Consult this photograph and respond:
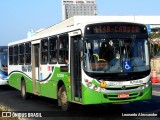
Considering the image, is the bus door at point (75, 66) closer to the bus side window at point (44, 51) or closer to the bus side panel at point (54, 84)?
the bus side panel at point (54, 84)

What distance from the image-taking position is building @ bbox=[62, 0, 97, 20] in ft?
401

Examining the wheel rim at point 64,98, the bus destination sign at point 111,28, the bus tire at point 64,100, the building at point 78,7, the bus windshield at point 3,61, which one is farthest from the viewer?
the building at point 78,7

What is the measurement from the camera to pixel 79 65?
39.3 feet

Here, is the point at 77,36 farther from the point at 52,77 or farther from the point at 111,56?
the point at 52,77

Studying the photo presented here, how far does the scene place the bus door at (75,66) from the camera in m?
12.0

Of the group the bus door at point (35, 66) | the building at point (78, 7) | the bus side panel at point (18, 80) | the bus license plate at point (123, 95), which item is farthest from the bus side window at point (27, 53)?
the building at point (78, 7)

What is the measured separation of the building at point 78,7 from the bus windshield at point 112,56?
10930 cm

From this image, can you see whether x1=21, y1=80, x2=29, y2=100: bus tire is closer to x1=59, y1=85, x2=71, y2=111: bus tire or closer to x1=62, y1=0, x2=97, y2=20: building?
x1=59, y1=85, x2=71, y2=111: bus tire

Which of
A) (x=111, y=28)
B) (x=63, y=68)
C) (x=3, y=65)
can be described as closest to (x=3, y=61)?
Result: (x=3, y=65)

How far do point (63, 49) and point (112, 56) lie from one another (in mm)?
2297

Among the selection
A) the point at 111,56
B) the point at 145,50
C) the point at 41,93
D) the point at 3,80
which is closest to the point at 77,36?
the point at 111,56

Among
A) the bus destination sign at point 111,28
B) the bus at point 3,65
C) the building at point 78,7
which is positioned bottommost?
the bus at point 3,65

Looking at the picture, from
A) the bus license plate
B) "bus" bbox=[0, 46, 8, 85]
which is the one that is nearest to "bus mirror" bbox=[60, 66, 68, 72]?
the bus license plate

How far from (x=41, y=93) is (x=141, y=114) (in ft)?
18.0
